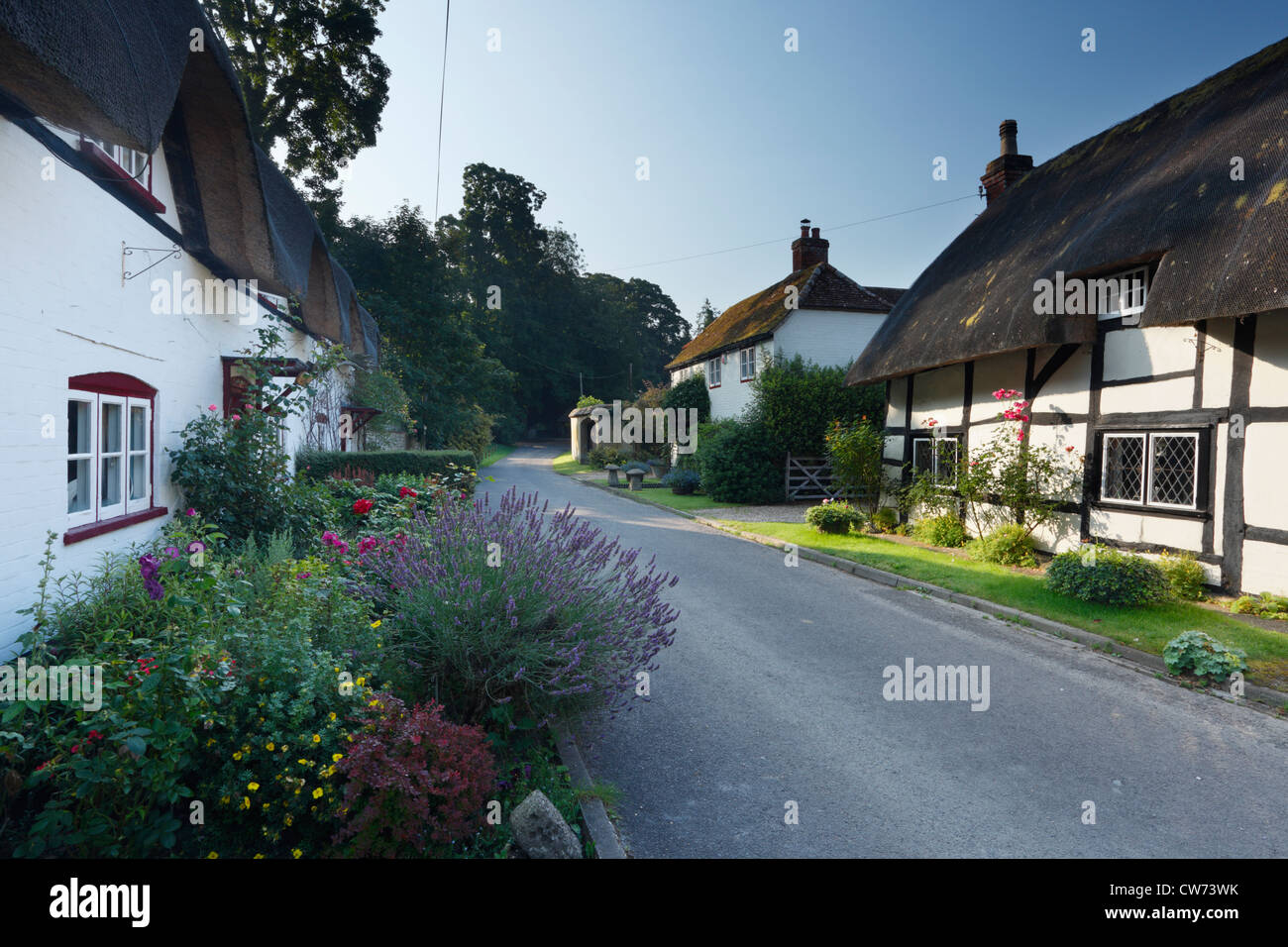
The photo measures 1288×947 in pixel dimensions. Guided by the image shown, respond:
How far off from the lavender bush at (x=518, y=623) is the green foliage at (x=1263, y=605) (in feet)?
23.1

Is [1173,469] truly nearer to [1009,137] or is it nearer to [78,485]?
[1009,137]

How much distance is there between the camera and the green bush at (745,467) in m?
20.4

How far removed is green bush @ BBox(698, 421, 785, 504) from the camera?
20422 mm

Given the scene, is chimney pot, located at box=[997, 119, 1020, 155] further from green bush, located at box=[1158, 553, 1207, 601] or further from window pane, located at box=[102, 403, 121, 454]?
window pane, located at box=[102, 403, 121, 454]

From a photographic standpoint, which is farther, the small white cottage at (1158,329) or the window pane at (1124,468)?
the window pane at (1124,468)

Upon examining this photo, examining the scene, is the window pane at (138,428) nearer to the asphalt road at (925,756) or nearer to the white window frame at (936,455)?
the asphalt road at (925,756)

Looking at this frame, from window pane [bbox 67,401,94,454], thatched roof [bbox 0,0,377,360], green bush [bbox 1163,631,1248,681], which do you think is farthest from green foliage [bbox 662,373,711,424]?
window pane [bbox 67,401,94,454]

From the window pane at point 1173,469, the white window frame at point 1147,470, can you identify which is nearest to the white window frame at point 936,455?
the white window frame at point 1147,470

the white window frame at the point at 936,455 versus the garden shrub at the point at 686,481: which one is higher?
the white window frame at the point at 936,455

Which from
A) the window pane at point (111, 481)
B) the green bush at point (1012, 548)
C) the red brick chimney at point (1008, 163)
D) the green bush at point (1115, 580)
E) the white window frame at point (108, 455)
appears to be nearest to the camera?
the white window frame at point (108, 455)

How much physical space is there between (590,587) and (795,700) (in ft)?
6.75

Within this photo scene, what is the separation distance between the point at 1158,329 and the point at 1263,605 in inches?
142

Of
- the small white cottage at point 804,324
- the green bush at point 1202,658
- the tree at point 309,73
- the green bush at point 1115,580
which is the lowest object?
the green bush at point 1202,658

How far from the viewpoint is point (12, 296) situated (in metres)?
4.45
